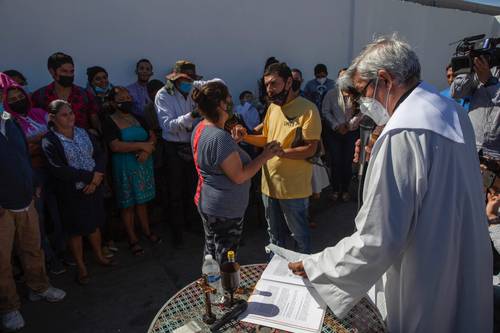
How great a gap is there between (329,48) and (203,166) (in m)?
6.52

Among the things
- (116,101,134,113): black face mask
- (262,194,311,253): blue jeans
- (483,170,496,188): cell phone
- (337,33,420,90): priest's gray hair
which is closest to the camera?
(337,33,420,90): priest's gray hair

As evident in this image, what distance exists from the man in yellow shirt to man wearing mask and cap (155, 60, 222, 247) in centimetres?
105

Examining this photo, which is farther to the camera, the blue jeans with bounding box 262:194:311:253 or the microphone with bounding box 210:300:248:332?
the blue jeans with bounding box 262:194:311:253

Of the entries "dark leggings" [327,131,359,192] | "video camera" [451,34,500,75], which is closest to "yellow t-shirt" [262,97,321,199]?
"video camera" [451,34,500,75]

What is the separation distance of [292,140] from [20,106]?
2.32 meters

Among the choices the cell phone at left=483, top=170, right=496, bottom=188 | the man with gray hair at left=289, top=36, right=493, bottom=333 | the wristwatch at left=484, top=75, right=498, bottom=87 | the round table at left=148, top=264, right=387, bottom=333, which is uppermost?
the wristwatch at left=484, top=75, right=498, bottom=87

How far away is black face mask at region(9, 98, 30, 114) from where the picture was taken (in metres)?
3.00

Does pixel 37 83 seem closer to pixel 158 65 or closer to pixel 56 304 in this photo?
pixel 158 65

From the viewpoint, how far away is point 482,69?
3.33 meters

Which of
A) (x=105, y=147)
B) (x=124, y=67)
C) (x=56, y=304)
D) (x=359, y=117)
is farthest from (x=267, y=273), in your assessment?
(x=124, y=67)

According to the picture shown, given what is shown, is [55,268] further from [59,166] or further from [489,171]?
[489,171]

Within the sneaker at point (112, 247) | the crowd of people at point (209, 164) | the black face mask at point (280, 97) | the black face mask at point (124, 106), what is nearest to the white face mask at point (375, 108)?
the crowd of people at point (209, 164)

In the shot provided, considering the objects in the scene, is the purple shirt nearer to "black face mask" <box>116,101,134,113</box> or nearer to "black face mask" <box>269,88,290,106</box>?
"black face mask" <box>116,101,134,113</box>

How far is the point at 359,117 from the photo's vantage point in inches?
196
